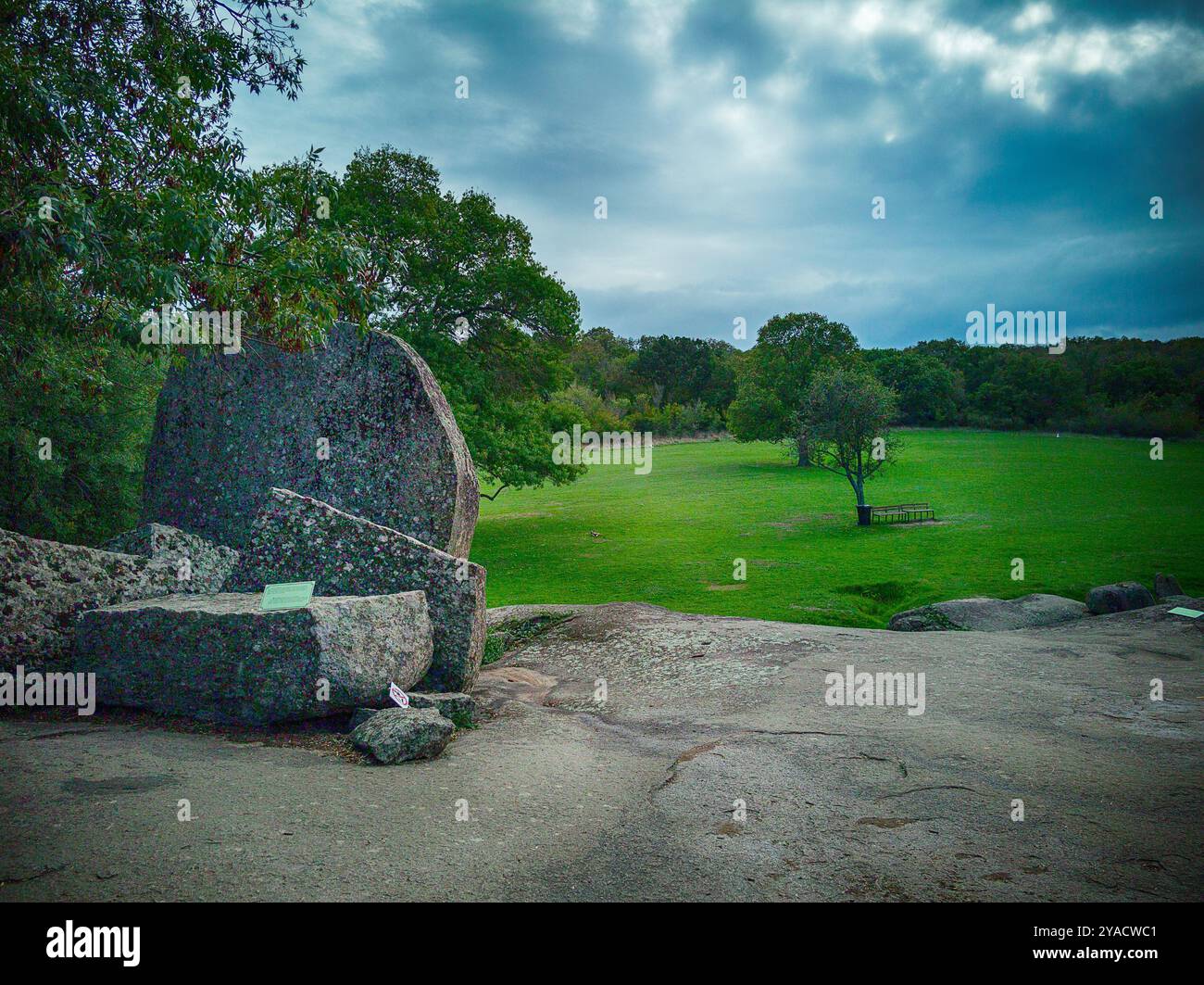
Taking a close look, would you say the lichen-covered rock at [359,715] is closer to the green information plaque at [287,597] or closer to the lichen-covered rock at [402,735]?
the lichen-covered rock at [402,735]

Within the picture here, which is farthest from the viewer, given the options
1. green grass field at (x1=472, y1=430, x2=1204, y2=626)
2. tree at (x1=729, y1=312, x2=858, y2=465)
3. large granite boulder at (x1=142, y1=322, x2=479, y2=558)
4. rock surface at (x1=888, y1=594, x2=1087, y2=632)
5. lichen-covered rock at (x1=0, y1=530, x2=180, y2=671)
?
tree at (x1=729, y1=312, x2=858, y2=465)

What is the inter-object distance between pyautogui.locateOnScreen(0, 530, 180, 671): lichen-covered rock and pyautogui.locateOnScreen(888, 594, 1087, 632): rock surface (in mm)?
12177

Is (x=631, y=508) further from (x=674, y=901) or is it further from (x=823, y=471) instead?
(x=674, y=901)

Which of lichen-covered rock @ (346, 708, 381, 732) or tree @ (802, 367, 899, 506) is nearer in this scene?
lichen-covered rock @ (346, 708, 381, 732)

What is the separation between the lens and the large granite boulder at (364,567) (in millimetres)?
8852

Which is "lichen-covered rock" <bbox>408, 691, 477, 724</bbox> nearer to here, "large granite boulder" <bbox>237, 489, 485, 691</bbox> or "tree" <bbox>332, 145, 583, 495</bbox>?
"large granite boulder" <bbox>237, 489, 485, 691</bbox>

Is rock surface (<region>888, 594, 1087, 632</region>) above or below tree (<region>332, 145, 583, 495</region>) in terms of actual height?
below

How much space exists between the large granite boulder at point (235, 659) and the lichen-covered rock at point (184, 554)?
4.67ft

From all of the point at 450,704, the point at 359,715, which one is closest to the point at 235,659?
the point at 359,715

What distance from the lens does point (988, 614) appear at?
46.9ft

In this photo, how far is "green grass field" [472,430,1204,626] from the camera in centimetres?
1902

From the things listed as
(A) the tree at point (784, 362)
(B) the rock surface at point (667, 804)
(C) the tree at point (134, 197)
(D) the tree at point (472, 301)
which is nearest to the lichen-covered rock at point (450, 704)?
(B) the rock surface at point (667, 804)

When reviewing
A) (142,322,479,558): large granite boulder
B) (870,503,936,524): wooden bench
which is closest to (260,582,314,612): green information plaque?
(142,322,479,558): large granite boulder

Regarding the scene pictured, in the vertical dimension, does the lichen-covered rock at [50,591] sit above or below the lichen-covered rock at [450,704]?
above
